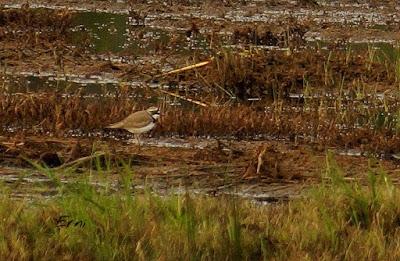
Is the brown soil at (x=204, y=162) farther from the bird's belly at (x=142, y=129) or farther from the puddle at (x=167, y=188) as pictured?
the bird's belly at (x=142, y=129)

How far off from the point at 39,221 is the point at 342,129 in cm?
489

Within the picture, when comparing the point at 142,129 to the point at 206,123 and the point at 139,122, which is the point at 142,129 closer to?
the point at 139,122

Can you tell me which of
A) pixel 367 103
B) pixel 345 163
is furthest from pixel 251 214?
pixel 367 103

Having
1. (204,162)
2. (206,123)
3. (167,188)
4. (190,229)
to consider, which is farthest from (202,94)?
(190,229)

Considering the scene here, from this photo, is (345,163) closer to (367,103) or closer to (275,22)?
(367,103)

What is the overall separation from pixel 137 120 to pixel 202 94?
346cm

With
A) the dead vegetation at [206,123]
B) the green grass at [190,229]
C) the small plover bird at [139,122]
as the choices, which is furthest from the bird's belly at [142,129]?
the green grass at [190,229]

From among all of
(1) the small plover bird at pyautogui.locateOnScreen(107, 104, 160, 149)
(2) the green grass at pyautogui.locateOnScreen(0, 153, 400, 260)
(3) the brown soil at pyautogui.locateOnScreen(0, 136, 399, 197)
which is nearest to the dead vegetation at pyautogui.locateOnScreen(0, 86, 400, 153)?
(3) the brown soil at pyautogui.locateOnScreen(0, 136, 399, 197)

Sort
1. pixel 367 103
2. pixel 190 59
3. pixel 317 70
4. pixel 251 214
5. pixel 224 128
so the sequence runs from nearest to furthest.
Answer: pixel 251 214
pixel 224 128
pixel 367 103
pixel 317 70
pixel 190 59

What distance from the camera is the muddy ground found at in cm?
876

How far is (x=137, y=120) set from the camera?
31.0 feet

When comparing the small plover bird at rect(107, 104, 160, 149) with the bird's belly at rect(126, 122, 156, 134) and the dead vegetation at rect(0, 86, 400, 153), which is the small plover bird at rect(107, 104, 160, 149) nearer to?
the bird's belly at rect(126, 122, 156, 134)

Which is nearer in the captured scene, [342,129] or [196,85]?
[342,129]

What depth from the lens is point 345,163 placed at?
9.26m
